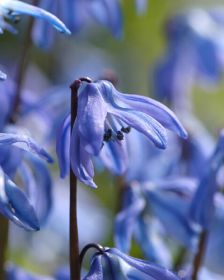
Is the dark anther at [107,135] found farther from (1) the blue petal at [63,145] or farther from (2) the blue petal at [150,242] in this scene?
(2) the blue petal at [150,242]

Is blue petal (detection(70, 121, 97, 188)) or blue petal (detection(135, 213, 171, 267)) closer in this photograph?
blue petal (detection(70, 121, 97, 188))

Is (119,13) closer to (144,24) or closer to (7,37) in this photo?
(7,37)

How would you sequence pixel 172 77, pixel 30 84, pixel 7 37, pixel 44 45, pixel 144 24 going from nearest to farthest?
1. pixel 44 45
2. pixel 172 77
3. pixel 30 84
4. pixel 7 37
5. pixel 144 24

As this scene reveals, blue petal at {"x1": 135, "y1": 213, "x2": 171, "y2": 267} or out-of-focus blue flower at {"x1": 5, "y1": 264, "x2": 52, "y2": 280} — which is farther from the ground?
blue petal at {"x1": 135, "y1": 213, "x2": 171, "y2": 267}

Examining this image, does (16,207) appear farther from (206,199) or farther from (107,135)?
(206,199)

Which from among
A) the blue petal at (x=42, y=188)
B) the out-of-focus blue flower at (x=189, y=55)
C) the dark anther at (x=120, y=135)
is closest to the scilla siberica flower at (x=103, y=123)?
the dark anther at (x=120, y=135)

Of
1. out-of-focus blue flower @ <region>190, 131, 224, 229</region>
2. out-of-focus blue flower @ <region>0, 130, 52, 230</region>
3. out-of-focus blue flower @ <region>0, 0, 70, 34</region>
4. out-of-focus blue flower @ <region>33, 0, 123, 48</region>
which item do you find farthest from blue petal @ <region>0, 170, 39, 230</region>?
out-of-focus blue flower @ <region>33, 0, 123, 48</region>

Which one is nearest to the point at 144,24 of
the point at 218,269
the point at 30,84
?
the point at 30,84

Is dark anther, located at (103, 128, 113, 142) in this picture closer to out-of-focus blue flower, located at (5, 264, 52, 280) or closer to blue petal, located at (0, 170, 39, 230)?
blue petal, located at (0, 170, 39, 230)

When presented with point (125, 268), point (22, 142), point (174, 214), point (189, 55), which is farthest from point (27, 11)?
point (189, 55)
